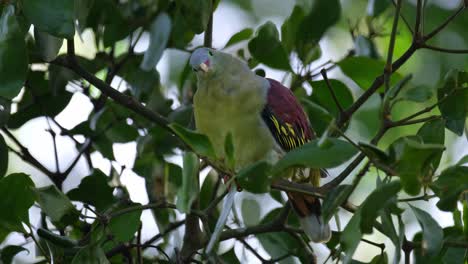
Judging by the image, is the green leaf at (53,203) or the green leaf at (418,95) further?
the green leaf at (53,203)

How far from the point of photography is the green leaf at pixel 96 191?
7.46 feet

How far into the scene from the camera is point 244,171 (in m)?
1.62

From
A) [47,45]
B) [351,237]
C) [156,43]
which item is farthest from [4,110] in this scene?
[351,237]

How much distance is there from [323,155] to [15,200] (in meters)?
0.75

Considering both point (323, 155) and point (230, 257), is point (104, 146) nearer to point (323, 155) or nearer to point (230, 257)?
point (230, 257)

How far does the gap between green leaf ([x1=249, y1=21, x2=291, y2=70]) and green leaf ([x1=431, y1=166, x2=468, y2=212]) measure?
762 millimetres

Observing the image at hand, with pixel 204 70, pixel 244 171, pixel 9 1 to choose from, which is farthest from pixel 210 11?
pixel 244 171

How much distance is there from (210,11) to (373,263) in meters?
0.74

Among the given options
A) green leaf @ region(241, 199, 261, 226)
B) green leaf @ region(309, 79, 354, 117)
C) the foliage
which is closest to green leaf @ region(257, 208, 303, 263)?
the foliage

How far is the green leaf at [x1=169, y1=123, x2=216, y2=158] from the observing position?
1620 mm

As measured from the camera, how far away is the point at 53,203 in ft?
6.46

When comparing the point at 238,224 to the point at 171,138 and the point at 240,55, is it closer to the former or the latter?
the point at 171,138

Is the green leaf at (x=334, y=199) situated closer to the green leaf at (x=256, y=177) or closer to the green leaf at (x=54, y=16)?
the green leaf at (x=256, y=177)

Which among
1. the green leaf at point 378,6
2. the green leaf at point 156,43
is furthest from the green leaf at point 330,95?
the green leaf at point 156,43
